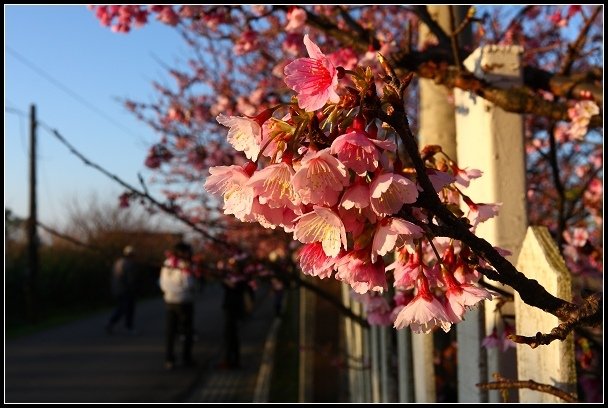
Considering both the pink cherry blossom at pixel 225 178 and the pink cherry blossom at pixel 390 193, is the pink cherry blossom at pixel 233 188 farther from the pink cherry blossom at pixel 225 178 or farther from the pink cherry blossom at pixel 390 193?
the pink cherry blossom at pixel 390 193

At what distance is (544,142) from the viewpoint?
6367 mm

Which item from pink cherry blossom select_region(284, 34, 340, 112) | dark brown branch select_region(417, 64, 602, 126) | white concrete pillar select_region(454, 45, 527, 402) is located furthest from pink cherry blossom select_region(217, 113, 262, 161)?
dark brown branch select_region(417, 64, 602, 126)

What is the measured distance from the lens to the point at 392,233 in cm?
104

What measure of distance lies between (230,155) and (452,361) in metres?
4.61

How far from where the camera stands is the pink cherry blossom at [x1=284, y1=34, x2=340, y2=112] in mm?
1025

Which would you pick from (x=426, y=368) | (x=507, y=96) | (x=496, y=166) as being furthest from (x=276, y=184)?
(x=426, y=368)

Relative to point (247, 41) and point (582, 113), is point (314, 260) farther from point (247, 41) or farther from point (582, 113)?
point (247, 41)

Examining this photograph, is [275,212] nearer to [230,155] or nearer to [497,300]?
Result: [497,300]

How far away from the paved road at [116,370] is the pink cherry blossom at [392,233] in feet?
21.5

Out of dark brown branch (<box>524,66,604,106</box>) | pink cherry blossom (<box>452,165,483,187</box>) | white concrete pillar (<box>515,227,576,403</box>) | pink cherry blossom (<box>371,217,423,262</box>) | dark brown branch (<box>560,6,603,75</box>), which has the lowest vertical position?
white concrete pillar (<box>515,227,576,403</box>)

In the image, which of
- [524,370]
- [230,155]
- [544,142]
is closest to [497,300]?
[524,370]

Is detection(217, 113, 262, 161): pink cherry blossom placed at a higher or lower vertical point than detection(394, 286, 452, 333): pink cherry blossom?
higher

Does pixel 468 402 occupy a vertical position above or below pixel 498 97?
below

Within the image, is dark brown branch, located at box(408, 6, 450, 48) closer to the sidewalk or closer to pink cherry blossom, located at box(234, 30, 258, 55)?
pink cherry blossom, located at box(234, 30, 258, 55)
